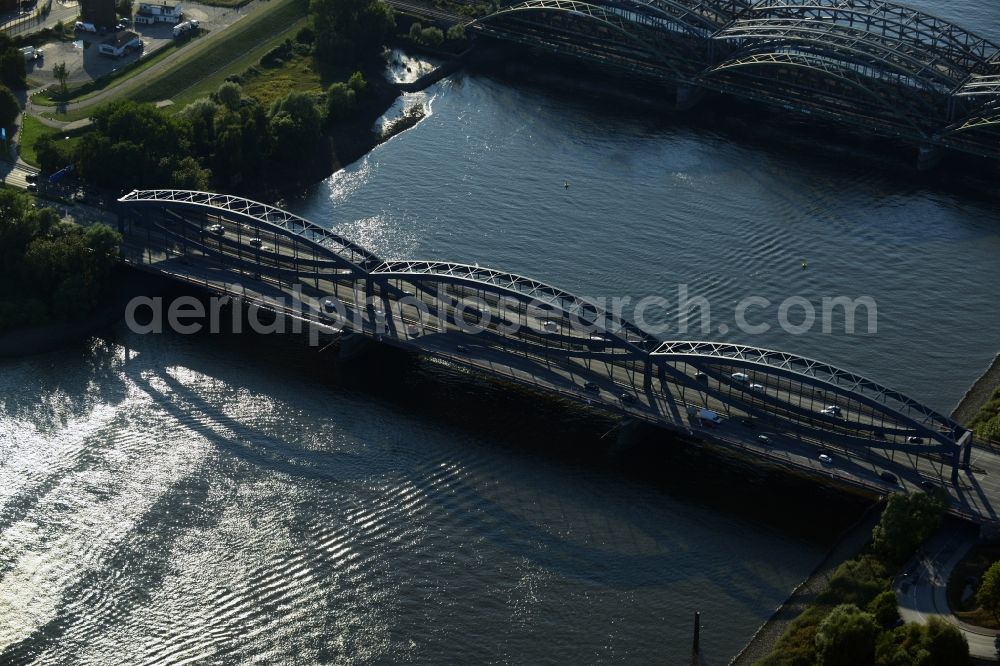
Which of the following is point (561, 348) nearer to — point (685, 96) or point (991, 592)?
point (991, 592)

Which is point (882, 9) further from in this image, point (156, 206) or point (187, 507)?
point (187, 507)


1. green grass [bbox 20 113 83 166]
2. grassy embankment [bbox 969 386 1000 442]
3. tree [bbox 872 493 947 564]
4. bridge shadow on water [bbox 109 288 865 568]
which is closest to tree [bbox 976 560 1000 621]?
tree [bbox 872 493 947 564]

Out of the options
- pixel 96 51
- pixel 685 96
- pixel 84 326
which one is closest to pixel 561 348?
pixel 84 326

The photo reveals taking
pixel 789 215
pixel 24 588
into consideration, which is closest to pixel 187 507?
pixel 24 588

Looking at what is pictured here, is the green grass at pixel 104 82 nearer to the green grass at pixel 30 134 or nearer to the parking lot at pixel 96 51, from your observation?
the parking lot at pixel 96 51

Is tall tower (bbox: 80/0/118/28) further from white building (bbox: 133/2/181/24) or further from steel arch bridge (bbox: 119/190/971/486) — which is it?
steel arch bridge (bbox: 119/190/971/486)
